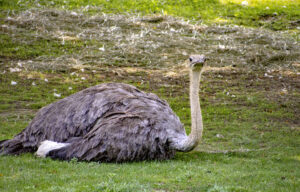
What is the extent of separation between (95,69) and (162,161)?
7.18m

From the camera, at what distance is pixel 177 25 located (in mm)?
18391

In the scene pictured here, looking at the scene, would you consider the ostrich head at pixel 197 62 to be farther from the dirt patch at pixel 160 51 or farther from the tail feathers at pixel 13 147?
the dirt patch at pixel 160 51

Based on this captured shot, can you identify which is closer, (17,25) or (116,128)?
(116,128)

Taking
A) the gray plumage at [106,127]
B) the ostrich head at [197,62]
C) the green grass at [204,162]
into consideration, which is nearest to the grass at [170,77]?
the green grass at [204,162]

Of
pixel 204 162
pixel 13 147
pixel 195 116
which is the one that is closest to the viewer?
pixel 195 116

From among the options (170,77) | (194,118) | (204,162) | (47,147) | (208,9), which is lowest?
(204,162)

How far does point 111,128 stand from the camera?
297 inches

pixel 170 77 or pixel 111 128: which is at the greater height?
pixel 111 128

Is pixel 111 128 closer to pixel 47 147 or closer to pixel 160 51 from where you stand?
pixel 47 147

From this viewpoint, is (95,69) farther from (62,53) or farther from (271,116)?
A: (271,116)

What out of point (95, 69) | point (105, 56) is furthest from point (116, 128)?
point (105, 56)

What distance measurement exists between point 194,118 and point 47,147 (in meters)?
2.39

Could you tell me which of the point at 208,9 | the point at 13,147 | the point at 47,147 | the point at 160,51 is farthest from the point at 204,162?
the point at 208,9

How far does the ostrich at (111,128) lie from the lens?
24.3 ft
